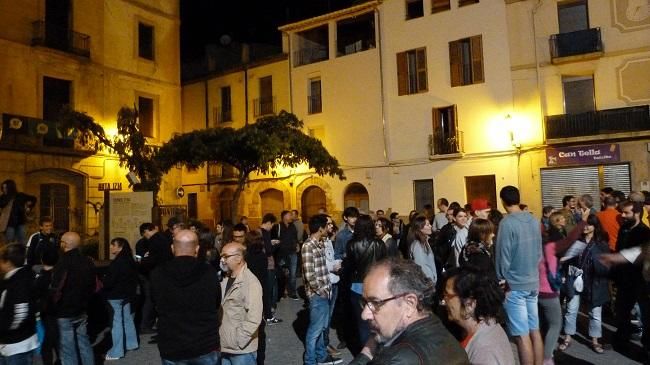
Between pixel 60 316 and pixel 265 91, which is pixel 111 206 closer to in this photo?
pixel 60 316

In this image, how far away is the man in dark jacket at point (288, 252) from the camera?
11377mm

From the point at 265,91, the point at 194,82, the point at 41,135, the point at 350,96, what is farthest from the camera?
the point at 194,82

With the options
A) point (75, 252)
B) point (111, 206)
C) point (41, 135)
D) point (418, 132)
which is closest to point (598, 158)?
point (418, 132)

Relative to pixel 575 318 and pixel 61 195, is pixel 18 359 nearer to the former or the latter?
pixel 575 318

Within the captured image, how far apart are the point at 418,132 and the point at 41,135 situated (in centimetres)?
1437

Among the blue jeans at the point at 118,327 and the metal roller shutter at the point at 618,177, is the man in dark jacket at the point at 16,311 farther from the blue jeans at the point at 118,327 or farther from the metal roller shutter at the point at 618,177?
the metal roller shutter at the point at 618,177

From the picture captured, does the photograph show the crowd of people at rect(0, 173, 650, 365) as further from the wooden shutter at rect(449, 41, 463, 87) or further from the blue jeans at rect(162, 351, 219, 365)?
the wooden shutter at rect(449, 41, 463, 87)

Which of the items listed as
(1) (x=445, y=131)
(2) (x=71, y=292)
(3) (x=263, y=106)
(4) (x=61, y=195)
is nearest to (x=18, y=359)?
(2) (x=71, y=292)

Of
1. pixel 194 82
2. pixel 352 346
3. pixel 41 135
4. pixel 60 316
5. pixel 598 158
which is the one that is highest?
pixel 194 82

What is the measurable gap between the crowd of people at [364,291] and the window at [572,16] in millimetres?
12940

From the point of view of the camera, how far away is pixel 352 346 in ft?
23.8

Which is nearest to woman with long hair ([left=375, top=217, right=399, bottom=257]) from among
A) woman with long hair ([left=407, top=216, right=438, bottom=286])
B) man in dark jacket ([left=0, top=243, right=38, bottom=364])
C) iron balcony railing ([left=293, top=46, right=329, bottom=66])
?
woman with long hair ([left=407, top=216, right=438, bottom=286])

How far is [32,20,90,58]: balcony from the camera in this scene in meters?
18.2

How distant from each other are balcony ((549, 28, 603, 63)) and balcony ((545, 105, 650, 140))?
7.00ft
